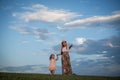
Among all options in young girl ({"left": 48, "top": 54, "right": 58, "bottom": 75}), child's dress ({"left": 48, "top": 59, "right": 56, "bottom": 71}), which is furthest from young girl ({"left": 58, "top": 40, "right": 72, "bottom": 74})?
child's dress ({"left": 48, "top": 59, "right": 56, "bottom": 71})

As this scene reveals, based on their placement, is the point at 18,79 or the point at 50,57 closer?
the point at 18,79

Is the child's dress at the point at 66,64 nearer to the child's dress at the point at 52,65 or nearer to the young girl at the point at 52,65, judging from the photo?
the young girl at the point at 52,65

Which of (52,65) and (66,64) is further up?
(66,64)

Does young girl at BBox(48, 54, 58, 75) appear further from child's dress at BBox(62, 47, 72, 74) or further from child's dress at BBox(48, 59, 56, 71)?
child's dress at BBox(62, 47, 72, 74)

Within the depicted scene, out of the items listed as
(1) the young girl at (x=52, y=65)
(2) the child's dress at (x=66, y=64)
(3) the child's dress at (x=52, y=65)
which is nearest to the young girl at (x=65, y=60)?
(2) the child's dress at (x=66, y=64)

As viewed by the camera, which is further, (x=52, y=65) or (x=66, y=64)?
(x=66, y=64)

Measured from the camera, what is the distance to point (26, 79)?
1589 centimetres

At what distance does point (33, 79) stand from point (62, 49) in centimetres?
946

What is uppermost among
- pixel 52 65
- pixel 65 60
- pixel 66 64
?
pixel 65 60

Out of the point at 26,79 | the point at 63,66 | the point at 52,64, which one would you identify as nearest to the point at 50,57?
the point at 52,64

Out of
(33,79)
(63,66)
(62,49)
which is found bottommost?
(33,79)

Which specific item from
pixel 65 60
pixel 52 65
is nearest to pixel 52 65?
pixel 52 65

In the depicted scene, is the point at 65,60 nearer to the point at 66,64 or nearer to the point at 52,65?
the point at 66,64

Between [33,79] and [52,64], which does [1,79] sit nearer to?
[33,79]
